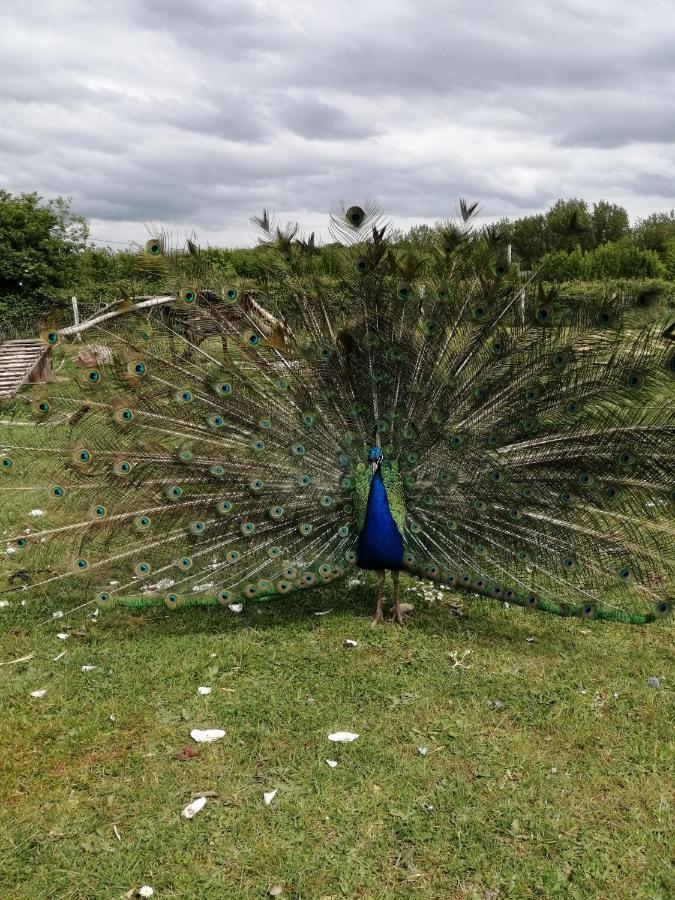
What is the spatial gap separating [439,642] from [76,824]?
2579 millimetres

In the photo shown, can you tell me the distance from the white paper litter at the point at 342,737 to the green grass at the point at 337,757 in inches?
2.1

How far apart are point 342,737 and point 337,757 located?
0.15m

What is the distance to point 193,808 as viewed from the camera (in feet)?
11.1

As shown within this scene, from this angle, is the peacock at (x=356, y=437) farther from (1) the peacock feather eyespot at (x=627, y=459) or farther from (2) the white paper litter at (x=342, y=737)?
(2) the white paper litter at (x=342, y=737)

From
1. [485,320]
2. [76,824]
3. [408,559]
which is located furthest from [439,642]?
[76,824]

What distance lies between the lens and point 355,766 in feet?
12.1

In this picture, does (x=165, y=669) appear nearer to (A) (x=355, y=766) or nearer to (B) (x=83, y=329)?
(A) (x=355, y=766)

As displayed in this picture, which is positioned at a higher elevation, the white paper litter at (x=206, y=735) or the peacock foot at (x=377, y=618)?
the peacock foot at (x=377, y=618)

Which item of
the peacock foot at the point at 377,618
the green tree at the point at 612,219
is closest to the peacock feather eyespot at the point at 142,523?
the peacock foot at the point at 377,618

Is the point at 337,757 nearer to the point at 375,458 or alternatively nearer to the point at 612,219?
Answer: the point at 375,458

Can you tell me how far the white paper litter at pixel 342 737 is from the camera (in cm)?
388

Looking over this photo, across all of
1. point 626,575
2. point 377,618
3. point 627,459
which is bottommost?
point 377,618

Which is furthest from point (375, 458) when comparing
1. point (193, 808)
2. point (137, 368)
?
point (193, 808)

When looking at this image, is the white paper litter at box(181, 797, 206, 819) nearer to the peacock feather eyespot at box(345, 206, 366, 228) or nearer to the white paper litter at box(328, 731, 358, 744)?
the white paper litter at box(328, 731, 358, 744)
